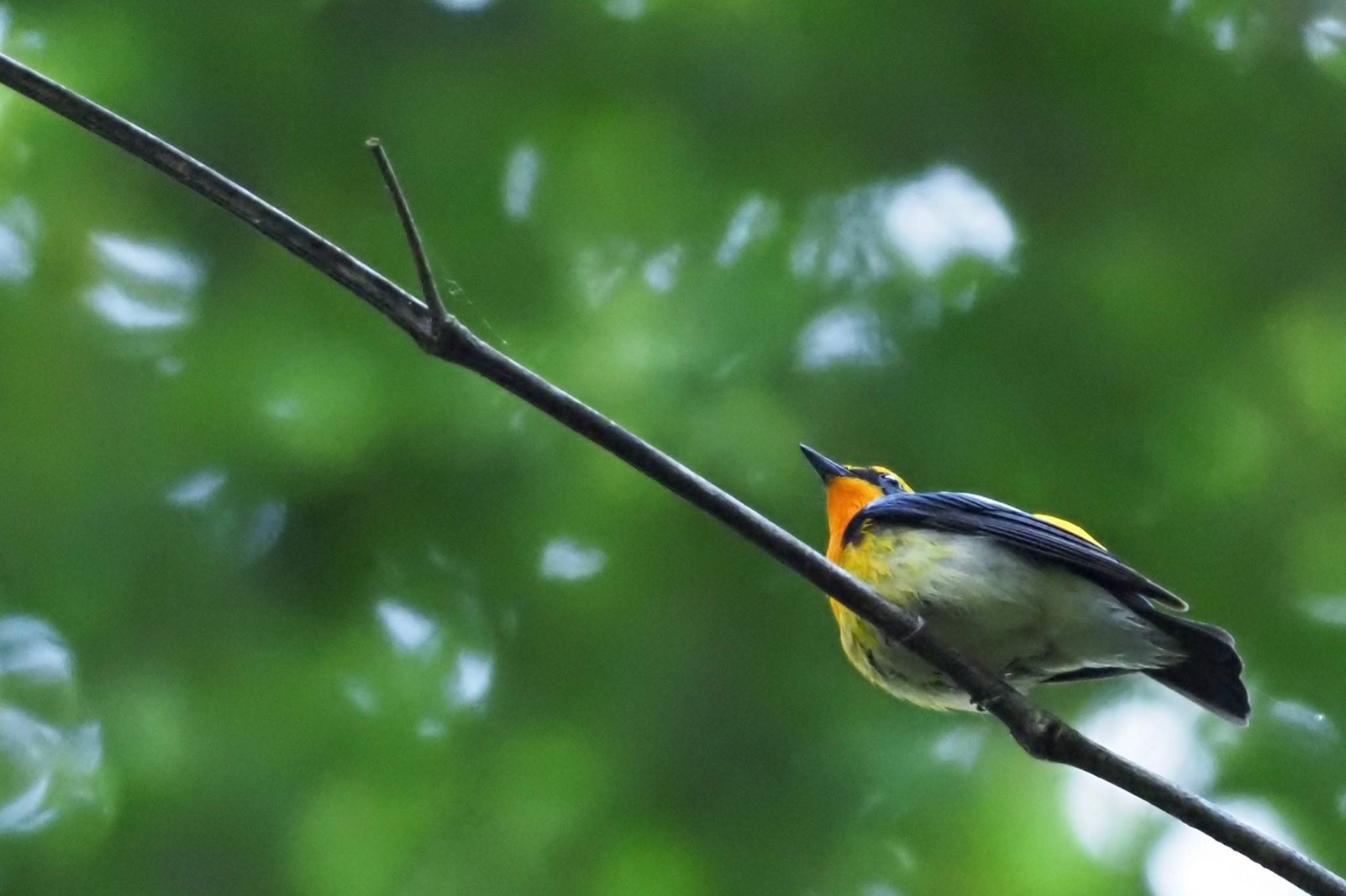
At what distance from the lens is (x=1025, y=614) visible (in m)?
3.43

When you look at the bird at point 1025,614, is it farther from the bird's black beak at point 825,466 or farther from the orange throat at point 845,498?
the bird's black beak at point 825,466

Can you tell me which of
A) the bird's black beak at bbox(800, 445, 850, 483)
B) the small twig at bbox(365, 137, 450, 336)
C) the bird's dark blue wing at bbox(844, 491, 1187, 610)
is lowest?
the small twig at bbox(365, 137, 450, 336)

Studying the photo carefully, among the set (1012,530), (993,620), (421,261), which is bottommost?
(421,261)

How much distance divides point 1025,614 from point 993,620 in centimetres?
8

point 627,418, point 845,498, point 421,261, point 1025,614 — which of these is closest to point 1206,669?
point 1025,614

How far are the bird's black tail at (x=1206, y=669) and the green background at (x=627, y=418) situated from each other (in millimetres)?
816

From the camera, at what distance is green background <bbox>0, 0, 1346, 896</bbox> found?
425cm

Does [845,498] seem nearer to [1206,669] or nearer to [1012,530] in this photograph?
[1012,530]

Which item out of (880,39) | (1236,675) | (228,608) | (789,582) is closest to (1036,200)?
(880,39)

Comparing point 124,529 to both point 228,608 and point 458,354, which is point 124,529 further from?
point 458,354

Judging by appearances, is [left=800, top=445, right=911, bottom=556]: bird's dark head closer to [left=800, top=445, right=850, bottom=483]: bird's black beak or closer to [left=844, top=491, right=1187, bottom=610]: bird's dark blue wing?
[left=800, top=445, right=850, bottom=483]: bird's black beak

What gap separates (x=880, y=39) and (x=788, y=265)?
2.58 feet

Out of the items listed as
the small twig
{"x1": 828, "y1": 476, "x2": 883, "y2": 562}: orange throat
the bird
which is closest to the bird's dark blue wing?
the bird

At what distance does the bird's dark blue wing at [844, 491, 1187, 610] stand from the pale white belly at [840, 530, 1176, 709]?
0.03m
